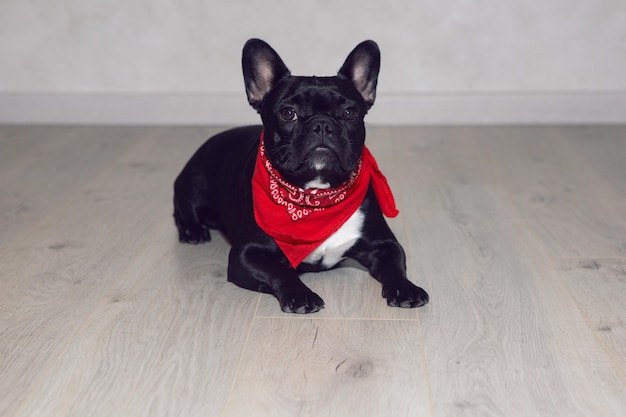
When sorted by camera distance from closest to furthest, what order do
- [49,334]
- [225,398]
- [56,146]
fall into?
[225,398] → [49,334] → [56,146]

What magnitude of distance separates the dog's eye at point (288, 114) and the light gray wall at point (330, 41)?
→ 2.24 m

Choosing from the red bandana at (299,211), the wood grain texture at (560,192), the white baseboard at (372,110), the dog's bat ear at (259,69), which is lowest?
the white baseboard at (372,110)

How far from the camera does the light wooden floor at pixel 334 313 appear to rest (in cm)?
174

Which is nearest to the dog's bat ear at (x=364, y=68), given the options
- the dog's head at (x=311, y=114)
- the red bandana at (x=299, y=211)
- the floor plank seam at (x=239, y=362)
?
the dog's head at (x=311, y=114)

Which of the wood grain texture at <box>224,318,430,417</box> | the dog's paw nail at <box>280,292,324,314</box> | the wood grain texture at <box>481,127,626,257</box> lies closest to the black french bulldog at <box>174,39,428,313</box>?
the dog's paw nail at <box>280,292,324,314</box>

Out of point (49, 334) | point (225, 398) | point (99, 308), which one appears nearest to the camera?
point (225, 398)

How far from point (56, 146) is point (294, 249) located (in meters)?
2.30

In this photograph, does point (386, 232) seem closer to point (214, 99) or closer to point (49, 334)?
point (49, 334)

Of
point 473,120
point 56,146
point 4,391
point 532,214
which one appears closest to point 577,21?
point 473,120

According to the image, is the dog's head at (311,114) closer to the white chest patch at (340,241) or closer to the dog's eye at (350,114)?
the dog's eye at (350,114)

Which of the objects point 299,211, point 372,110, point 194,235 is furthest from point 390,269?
point 372,110

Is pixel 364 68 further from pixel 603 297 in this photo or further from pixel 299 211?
pixel 603 297

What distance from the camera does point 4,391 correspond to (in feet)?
5.85

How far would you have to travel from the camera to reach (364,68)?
2338 millimetres
